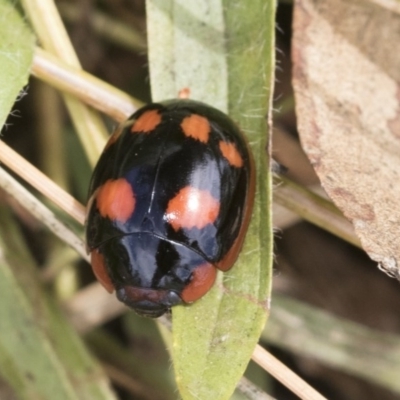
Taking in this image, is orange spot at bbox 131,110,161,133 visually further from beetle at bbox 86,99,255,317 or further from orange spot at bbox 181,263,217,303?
orange spot at bbox 181,263,217,303

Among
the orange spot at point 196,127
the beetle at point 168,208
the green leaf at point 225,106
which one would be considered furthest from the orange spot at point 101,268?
the orange spot at point 196,127

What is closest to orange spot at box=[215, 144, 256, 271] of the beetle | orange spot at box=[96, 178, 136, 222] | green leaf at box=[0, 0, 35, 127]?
the beetle

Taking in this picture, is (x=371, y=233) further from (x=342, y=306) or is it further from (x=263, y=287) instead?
(x=342, y=306)

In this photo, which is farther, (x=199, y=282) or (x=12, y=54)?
(x=12, y=54)

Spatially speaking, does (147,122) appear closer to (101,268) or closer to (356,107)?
(101,268)

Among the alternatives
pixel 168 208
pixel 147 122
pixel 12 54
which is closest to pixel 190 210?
pixel 168 208

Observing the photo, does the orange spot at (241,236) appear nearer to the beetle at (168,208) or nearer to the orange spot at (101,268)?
the beetle at (168,208)
